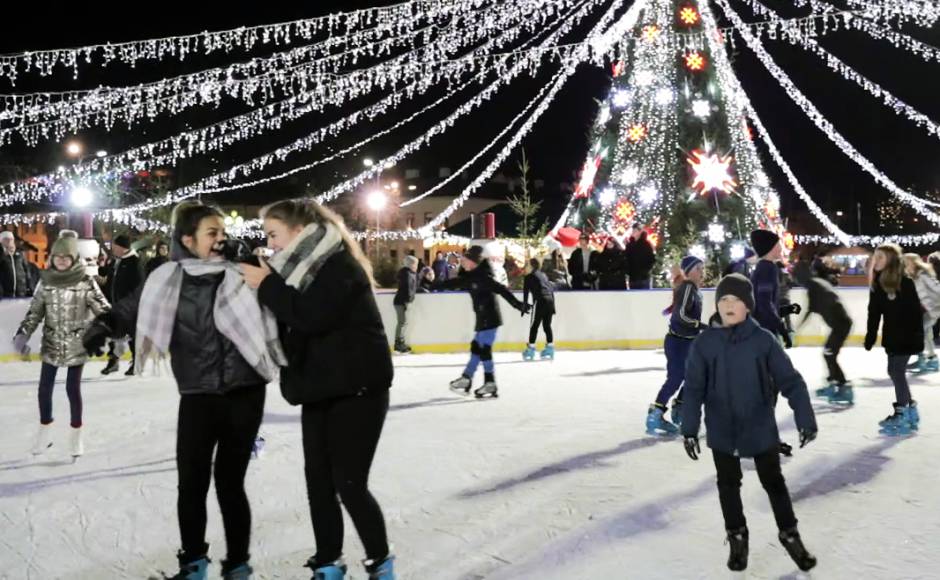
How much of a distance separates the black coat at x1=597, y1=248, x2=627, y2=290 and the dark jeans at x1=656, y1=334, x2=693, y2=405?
7576 mm

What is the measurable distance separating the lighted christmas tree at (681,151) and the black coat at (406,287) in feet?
17.8

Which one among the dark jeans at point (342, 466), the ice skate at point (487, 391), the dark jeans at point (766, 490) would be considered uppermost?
the dark jeans at point (342, 466)

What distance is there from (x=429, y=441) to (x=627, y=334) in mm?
7745

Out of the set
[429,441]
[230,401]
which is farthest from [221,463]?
[429,441]

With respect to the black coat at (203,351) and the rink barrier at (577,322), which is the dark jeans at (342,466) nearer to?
the black coat at (203,351)

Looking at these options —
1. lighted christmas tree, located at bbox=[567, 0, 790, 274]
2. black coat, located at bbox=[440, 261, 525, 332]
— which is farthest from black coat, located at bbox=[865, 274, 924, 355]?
lighted christmas tree, located at bbox=[567, 0, 790, 274]

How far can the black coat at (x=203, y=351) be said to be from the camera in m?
2.94

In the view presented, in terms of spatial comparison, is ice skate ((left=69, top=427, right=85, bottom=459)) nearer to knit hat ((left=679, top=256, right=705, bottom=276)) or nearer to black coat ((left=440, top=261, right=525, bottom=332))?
black coat ((left=440, top=261, right=525, bottom=332))

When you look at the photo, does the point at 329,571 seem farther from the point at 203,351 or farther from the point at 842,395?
the point at 842,395

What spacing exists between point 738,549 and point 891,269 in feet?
10.9

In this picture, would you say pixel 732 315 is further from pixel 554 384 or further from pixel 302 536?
pixel 554 384

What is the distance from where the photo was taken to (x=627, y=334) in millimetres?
13133

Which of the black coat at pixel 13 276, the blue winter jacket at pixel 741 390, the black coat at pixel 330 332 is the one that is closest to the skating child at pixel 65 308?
the black coat at pixel 330 332

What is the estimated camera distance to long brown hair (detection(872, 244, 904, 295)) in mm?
5762
